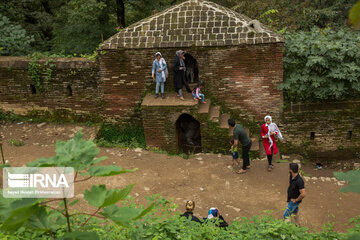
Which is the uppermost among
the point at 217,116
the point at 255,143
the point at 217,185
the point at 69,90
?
the point at 69,90

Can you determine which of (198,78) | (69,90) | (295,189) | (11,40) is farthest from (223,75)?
(11,40)

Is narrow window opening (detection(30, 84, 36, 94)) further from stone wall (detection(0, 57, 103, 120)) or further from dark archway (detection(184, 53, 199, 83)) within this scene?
dark archway (detection(184, 53, 199, 83))

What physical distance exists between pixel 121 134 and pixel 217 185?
3.73 m

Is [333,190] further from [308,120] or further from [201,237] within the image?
[201,237]

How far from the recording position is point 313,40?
970cm

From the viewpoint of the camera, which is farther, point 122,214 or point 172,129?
point 172,129

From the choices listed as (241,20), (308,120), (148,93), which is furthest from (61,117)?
(308,120)

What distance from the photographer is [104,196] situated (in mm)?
2527

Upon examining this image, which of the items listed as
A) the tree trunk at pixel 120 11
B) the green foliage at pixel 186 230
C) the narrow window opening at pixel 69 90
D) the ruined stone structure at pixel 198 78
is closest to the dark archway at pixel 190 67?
the ruined stone structure at pixel 198 78

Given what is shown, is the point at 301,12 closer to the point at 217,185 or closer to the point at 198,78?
the point at 198,78

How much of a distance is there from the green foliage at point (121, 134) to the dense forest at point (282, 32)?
9.63 feet

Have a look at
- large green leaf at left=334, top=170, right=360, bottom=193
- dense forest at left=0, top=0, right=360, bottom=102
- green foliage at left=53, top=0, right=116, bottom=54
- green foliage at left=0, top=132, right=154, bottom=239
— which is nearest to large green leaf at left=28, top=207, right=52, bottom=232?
green foliage at left=0, top=132, right=154, bottom=239

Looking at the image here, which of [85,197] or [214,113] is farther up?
[85,197]

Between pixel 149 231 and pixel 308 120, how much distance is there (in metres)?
6.84
